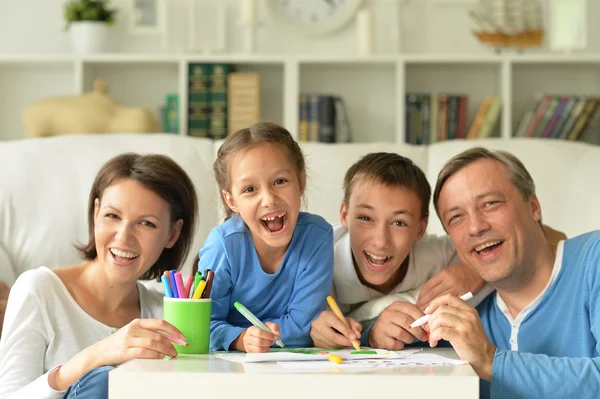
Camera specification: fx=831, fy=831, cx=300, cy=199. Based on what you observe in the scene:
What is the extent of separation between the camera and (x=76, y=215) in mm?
2217

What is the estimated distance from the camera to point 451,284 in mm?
1677

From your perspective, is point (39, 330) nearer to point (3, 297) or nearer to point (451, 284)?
point (3, 297)

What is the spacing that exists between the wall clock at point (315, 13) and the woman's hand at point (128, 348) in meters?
2.62

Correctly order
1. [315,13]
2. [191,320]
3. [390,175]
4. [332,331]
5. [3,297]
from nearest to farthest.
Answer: [191,320] → [332,331] → [390,175] → [3,297] → [315,13]

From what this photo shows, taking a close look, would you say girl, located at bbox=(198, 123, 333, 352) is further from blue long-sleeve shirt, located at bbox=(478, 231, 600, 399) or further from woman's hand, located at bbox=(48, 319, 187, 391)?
blue long-sleeve shirt, located at bbox=(478, 231, 600, 399)

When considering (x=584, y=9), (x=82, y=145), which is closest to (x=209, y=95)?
(x=82, y=145)

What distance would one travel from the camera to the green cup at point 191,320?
1.28 metres

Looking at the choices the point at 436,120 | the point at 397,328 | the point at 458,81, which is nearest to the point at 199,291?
the point at 397,328

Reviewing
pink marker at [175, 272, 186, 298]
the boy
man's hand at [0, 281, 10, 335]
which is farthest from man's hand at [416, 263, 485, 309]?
man's hand at [0, 281, 10, 335]

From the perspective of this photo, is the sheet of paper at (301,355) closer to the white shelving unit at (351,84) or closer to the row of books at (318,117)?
the row of books at (318,117)

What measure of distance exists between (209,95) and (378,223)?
201 cm

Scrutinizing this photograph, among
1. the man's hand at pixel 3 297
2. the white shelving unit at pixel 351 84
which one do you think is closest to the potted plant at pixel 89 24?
the white shelving unit at pixel 351 84

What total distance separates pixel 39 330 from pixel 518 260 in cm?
90

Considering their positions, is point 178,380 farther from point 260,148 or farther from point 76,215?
point 76,215
